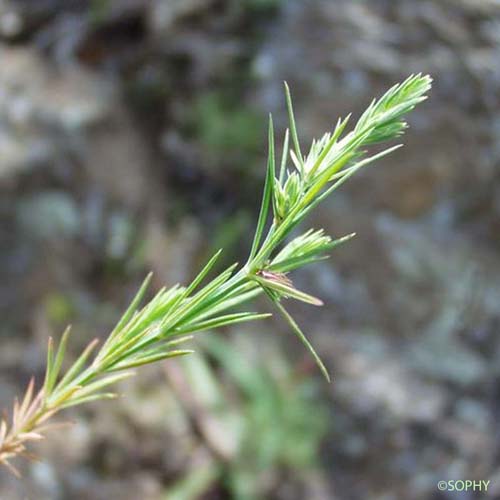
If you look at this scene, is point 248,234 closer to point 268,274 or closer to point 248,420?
point 248,420

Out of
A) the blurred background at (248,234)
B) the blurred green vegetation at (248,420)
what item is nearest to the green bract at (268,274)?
the blurred background at (248,234)

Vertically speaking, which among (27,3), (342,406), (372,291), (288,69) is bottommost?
(342,406)

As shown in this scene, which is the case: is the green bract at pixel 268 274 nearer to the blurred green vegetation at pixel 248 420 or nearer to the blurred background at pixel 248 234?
the blurred background at pixel 248 234

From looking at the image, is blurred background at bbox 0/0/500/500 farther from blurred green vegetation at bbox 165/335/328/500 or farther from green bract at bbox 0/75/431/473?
green bract at bbox 0/75/431/473

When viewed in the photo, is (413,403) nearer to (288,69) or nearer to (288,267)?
(288,69)

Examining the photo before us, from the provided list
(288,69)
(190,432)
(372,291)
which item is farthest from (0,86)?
(372,291)

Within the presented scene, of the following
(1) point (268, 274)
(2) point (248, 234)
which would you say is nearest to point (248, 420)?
(2) point (248, 234)
